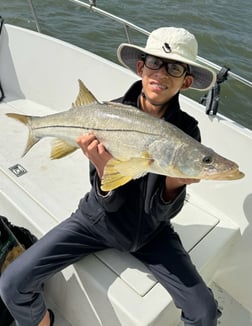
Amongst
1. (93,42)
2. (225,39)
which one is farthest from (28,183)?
(225,39)

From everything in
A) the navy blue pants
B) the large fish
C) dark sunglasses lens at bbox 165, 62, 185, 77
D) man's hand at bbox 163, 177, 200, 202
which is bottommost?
the navy blue pants

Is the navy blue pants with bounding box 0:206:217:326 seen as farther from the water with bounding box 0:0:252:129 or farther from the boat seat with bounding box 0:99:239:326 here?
the water with bounding box 0:0:252:129

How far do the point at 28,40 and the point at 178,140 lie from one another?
2666 mm

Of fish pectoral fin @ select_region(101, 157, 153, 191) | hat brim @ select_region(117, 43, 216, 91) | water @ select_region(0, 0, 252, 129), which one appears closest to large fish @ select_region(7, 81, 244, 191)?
fish pectoral fin @ select_region(101, 157, 153, 191)

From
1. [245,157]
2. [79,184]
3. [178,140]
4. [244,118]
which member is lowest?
[244,118]

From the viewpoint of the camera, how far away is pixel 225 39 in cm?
803

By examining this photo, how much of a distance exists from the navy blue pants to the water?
452 cm

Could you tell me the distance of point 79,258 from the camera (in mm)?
2162

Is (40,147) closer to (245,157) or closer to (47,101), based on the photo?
(47,101)

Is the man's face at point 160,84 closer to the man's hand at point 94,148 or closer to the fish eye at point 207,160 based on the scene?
the man's hand at point 94,148

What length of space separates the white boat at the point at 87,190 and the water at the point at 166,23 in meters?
3.28

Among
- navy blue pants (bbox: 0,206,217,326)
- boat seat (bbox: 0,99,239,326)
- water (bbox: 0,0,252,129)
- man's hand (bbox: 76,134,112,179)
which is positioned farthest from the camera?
water (bbox: 0,0,252,129)

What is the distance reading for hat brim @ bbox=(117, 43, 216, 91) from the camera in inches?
73.7

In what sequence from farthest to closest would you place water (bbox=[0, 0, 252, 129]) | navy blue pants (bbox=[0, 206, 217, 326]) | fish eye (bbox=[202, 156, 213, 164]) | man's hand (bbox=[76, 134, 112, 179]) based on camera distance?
water (bbox=[0, 0, 252, 129]) < navy blue pants (bbox=[0, 206, 217, 326]) < man's hand (bbox=[76, 134, 112, 179]) < fish eye (bbox=[202, 156, 213, 164])
